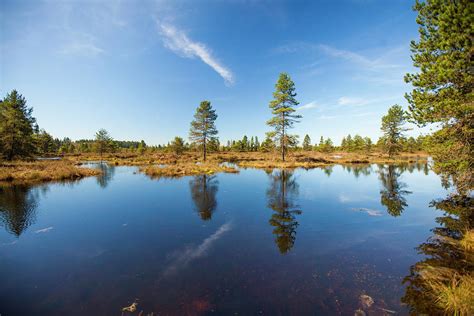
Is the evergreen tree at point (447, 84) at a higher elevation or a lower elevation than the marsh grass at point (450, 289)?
higher

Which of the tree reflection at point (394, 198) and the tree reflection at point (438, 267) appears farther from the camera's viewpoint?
the tree reflection at point (394, 198)

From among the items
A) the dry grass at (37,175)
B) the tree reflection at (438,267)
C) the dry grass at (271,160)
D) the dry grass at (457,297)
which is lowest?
the tree reflection at (438,267)

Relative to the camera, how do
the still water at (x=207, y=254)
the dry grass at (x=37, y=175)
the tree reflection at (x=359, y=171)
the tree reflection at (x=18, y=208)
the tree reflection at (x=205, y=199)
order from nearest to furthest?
the still water at (x=207, y=254) < the tree reflection at (x=18, y=208) < the tree reflection at (x=205, y=199) < the dry grass at (x=37, y=175) < the tree reflection at (x=359, y=171)

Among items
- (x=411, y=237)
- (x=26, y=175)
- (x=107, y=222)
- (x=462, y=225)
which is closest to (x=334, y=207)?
(x=411, y=237)

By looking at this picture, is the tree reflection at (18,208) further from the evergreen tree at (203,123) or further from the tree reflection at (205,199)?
the evergreen tree at (203,123)

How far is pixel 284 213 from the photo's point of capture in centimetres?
1214

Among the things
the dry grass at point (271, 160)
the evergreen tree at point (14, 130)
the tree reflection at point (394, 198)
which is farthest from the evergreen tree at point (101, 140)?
the tree reflection at point (394, 198)

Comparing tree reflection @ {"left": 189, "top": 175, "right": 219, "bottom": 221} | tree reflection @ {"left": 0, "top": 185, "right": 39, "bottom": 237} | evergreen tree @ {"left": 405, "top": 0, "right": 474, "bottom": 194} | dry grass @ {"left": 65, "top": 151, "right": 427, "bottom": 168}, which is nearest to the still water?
tree reflection @ {"left": 0, "top": 185, "right": 39, "bottom": 237}

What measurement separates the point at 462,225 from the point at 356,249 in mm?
6922

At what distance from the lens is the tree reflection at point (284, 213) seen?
28.0ft

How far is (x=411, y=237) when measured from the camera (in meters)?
8.91

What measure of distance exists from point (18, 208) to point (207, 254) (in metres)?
14.2

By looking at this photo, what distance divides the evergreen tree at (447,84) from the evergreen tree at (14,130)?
4892 centimetres

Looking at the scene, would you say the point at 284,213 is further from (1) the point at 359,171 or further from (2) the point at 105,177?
(1) the point at 359,171
